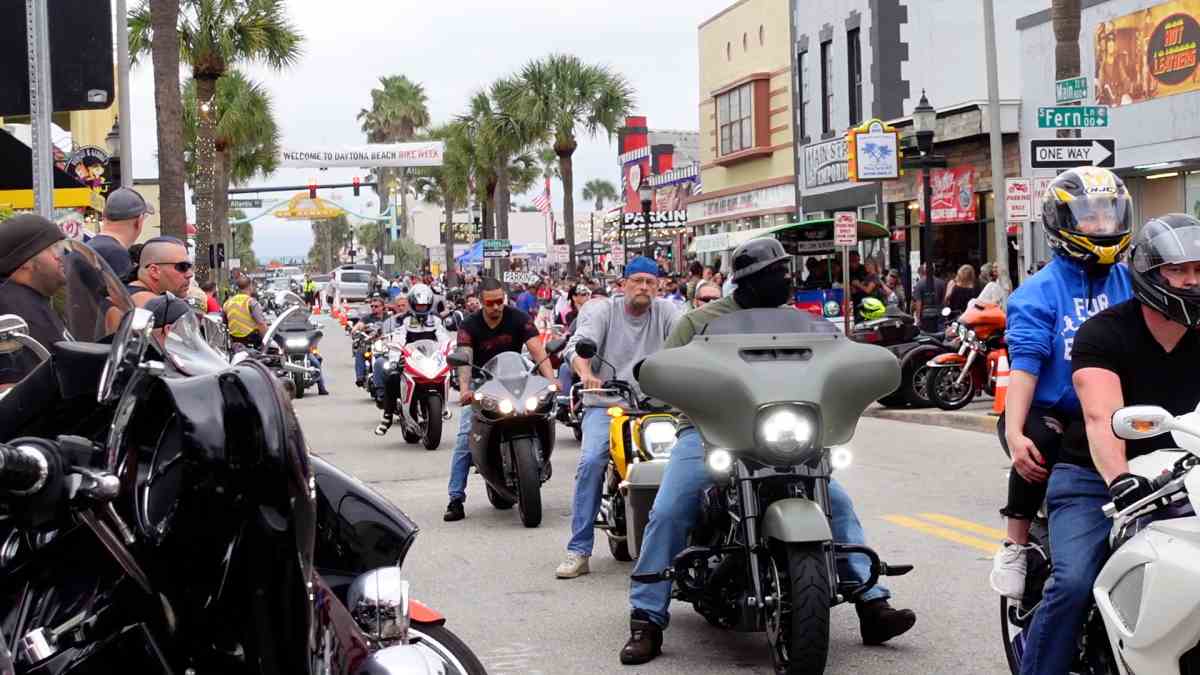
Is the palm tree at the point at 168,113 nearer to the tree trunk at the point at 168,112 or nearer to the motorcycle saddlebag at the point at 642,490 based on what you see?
the tree trunk at the point at 168,112

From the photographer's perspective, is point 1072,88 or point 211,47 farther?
point 211,47

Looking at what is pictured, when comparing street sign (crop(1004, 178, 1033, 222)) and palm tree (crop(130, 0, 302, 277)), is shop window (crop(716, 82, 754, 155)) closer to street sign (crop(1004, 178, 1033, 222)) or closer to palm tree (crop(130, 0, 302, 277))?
palm tree (crop(130, 0, 302, 277))

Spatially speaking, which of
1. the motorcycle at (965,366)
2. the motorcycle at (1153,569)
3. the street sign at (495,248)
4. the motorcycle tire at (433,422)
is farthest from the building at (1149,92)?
the street sign at (495,248)

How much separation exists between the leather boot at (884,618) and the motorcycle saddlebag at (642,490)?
1.05 m

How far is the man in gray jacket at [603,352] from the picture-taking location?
8.49 metres

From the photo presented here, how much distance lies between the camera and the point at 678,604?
7.89m

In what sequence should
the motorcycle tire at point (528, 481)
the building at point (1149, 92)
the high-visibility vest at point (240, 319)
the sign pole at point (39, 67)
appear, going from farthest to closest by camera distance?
the building at point (1149, 92), the high-visibility vest at point (240, 319), the motorcycle tire at point (528, 481), the sign pole at point (39, 67)

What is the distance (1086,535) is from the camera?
4.61m

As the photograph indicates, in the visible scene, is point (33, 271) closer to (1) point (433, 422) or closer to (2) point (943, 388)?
(1) point (433, 422)

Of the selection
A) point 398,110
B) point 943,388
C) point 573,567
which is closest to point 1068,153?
point 943,388

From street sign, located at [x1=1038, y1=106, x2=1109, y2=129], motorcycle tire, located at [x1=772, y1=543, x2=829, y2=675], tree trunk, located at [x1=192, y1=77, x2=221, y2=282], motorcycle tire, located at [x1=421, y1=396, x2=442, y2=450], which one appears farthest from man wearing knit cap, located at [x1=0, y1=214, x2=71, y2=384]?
tree trunk, located at [x1=192, y1=77, x2=221, y2=282]

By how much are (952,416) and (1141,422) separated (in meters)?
13.7

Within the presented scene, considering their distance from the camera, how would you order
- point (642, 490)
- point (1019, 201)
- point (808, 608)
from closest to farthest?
point (808, 608), point (642, 490), point (1019, 201)

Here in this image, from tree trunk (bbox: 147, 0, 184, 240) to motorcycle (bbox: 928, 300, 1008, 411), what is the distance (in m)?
11.9
